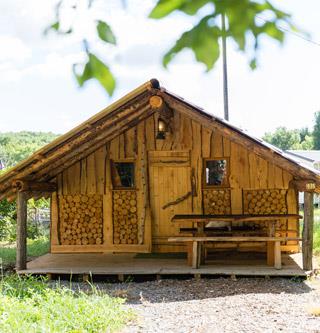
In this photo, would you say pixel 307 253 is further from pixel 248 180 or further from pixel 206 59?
pixel 206 59

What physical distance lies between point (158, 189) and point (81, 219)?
175 centimetres

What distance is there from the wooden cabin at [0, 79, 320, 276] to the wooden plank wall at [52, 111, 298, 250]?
0.8 inches

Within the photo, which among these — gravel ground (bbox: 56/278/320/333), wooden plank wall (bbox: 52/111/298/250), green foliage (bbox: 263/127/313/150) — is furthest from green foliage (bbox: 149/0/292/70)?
green foliage (bbox: 263/127/313/150)

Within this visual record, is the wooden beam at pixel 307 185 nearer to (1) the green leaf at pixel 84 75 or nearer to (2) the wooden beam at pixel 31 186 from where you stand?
(2) the wooden beam at pixel 31 186

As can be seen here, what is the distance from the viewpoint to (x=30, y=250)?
44.9 feet

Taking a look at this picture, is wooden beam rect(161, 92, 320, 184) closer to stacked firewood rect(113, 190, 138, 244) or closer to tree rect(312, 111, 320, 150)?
stacked firewood rect(113, 190, 138, 244)

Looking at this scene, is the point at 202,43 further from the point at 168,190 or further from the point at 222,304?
the point at 168,190

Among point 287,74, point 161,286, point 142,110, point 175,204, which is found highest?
point 142,110

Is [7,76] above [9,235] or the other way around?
above

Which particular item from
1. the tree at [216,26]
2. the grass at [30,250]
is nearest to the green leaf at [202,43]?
the tree at [216,26]

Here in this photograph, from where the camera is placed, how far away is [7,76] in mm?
1585

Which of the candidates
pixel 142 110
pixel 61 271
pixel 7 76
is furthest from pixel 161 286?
pixel 7 76

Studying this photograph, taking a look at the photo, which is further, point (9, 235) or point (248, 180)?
point (9, 235)

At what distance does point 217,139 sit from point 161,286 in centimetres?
350
